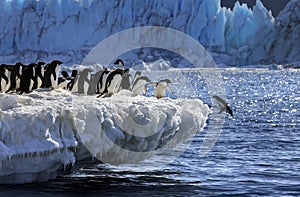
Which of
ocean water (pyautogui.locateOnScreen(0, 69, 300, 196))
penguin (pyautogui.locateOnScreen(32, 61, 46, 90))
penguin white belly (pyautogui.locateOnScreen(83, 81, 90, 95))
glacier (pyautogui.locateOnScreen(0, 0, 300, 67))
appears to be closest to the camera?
ocean water (pyautogui.locateOnScreen(0, 69, 300, 196))

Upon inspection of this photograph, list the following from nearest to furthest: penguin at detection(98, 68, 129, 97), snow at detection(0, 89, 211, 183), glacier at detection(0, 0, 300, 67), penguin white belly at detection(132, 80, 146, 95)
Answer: snow at detection(0, 89, 211, 183) < penguin at detection(98, 68, 129, 97) < penguin white belly at detection(132, 80, 146, 95) < glacier at detection(0, 0, 300, 67)

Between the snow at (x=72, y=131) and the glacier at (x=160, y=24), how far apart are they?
4086 cm

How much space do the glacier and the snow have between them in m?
40.9

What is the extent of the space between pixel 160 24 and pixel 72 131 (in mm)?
46054

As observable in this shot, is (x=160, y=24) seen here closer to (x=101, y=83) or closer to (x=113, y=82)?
(x=101, y=83)

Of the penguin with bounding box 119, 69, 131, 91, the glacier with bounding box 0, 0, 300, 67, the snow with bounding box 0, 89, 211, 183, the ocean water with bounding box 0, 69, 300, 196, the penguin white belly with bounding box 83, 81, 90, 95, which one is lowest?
the ocean water with bounding box 0, 69, 300, 196

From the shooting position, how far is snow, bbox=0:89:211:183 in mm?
7844

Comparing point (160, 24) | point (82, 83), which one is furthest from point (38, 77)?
point (160, 24)

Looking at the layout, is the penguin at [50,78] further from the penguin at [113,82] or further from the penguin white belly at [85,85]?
the penguin at [113,82]

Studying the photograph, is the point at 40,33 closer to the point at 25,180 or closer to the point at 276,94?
the point at 276,94

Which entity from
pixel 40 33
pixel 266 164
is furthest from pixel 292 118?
pixel 40 33

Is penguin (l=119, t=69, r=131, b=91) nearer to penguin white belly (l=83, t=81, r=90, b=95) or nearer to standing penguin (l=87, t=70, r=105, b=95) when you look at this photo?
standing penguin (l=87, t=70, r=105, b=95)

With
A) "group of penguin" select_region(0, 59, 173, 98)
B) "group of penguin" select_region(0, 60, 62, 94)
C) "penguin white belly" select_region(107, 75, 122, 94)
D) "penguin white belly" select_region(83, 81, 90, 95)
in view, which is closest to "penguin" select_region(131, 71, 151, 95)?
"group of penguin" select_region(0, 59, 173, 98)

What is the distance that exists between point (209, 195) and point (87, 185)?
197 centimetres
